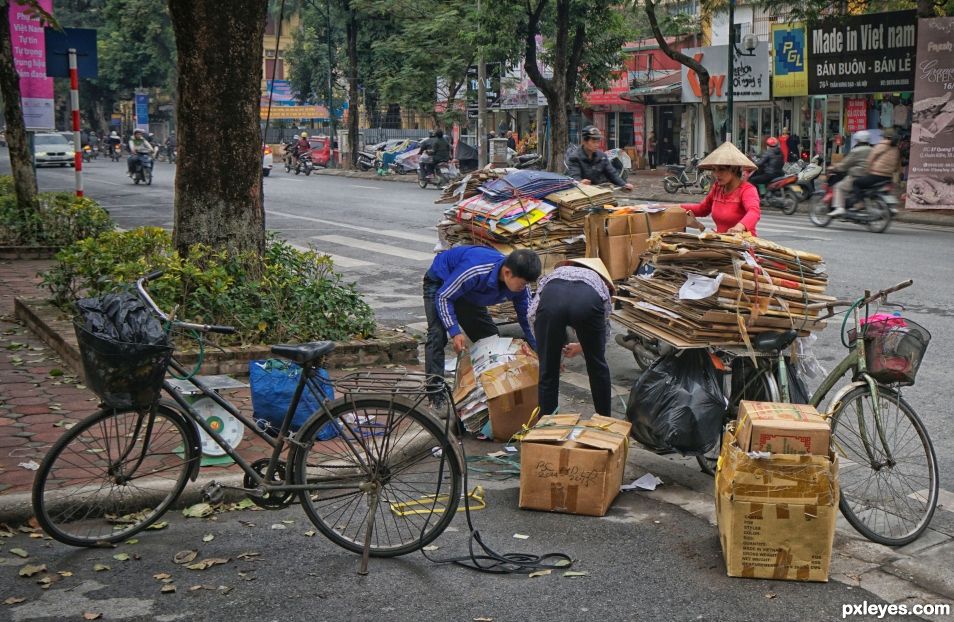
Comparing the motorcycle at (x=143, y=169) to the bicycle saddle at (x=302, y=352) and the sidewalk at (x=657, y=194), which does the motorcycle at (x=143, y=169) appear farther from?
the bicycle saddle at (x=302, y=352)

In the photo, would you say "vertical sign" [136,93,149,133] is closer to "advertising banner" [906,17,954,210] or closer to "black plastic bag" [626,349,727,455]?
"advertising banner" [906,17,954,210]

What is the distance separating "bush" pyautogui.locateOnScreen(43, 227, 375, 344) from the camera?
7.91m

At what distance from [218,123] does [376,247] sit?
25.4ft

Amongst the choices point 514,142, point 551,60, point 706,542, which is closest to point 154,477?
point 706,542

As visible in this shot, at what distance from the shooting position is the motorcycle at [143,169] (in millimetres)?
31406

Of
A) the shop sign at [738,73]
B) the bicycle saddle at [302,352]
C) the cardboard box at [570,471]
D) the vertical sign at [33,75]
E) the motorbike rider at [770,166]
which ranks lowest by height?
the cardboard box at [570,471]

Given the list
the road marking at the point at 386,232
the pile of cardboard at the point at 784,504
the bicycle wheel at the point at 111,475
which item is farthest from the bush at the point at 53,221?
the pile of cardboard at the point at 784,504

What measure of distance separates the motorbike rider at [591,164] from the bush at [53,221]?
5.73 m

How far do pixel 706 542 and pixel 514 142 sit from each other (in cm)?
3753

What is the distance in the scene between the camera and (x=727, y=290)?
5.75m

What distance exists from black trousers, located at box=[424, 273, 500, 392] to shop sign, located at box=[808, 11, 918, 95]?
800 inches

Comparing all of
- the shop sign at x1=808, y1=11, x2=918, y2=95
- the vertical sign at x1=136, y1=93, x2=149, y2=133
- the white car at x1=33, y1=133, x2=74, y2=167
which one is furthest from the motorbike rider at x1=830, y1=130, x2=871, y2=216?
the vertical sign at x1=136, y1=93, x2=149, y2=133

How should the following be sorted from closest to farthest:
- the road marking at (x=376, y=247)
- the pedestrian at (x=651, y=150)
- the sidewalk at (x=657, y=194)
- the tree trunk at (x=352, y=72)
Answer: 1. the road marking at (x=376, y=247)
2. the sidewalk at (x=657, y=194)
3. the pedestrian at (x=651, y=150)
4. the tree trunk at (x=352, y=72)

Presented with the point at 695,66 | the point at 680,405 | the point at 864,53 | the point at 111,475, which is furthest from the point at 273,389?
the point at 864,53
